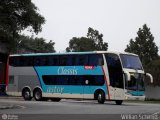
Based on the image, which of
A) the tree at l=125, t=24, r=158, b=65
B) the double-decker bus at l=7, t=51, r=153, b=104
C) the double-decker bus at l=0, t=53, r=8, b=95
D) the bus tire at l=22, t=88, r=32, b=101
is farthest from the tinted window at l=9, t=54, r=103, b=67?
the tree at l=125, t=24, r=158, b=65

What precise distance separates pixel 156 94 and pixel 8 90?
87.8 feet

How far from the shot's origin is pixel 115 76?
1524 inches

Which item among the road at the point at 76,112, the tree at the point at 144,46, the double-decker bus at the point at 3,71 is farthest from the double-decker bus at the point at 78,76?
the tree at the point at 144,46

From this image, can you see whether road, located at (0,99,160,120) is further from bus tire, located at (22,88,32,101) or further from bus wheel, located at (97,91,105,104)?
bus tire, located at (22,88,32,101)

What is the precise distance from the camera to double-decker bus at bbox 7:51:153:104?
38750 mm

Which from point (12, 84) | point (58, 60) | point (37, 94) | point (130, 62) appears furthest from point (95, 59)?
point (12, 84)

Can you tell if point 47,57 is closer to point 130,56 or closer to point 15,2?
point 130,56

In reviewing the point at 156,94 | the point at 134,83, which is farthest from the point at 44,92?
the point at 156,94

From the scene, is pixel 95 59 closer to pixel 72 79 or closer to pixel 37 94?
pixel 72 79

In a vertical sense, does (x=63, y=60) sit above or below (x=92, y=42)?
below

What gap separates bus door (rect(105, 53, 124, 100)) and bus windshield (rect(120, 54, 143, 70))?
0.44m

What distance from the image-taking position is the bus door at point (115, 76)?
3850 centimetres

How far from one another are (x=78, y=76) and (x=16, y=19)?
10794 mm

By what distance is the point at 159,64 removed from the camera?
67812 mm
